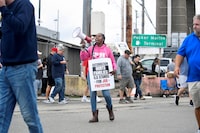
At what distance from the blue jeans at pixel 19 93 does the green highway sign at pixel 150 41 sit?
20.9 m

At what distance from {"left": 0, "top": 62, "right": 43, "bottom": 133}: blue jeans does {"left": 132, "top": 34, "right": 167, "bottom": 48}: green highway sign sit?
2087 centimetres

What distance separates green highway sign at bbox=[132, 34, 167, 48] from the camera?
25219 millimetres

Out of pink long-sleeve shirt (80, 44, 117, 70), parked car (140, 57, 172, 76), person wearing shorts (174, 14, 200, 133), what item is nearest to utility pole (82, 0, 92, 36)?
pink long-sleeve shirt (80, 44, 117, 70)

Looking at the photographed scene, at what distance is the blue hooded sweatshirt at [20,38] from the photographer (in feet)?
14.0

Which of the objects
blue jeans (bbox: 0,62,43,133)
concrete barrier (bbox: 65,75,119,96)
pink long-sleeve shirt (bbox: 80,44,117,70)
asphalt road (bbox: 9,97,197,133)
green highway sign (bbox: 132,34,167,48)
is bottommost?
asphalt road (bbox: 9,97,197,133)

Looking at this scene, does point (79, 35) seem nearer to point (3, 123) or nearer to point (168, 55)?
point (3, 123)

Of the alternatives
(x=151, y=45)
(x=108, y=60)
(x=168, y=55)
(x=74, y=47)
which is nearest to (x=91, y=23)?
(x=108, y=60)

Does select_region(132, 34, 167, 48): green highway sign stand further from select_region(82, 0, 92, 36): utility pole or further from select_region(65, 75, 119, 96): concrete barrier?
select_region(65, 75, 119, 96): concrete barrier

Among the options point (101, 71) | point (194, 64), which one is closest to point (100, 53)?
point (101, 71)

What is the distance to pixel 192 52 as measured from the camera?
260 inches

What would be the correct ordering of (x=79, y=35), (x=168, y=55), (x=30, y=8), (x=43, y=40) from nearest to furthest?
1. (x=30, y=8)
2. (x=79, y=35)
3. (x=43, y=40)
4. (x=168, y=55)

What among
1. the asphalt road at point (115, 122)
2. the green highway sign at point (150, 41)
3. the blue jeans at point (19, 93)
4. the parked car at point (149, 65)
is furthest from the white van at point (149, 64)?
the blue jeans at point (19, 93)

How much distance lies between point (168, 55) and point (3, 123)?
31848mm

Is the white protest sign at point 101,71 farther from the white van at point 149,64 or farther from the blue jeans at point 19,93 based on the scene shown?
the white van at point 149,64
